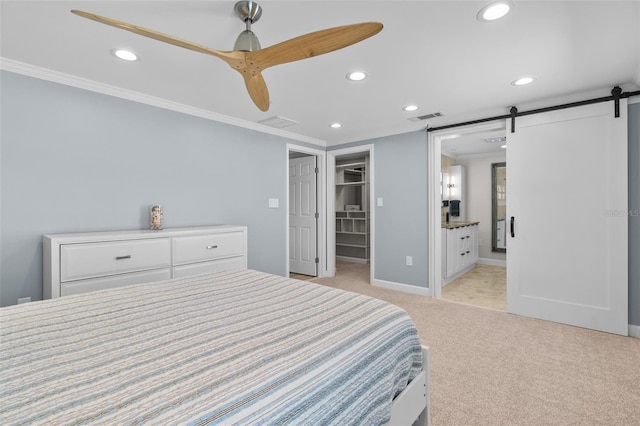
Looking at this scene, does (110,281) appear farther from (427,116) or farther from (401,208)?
(427,116)

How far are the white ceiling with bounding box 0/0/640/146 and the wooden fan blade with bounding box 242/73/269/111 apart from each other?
1.11 feet

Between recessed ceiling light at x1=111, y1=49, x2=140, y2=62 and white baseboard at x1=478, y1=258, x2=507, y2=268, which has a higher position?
recessed ceiling light at x1=111, y1=49, x2=140, y2=62

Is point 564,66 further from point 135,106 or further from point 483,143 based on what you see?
point 135,106

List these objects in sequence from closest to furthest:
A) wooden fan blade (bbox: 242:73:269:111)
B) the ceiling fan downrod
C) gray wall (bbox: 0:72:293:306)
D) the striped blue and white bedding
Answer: the striped blue and white bedding
the ceiling fan downrod
wooden fan blade (bbox: 242:73:269:111)
gray wall (bbox: 0:72:293:306)

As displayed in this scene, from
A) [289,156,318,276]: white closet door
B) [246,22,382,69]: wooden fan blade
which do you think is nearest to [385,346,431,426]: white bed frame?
[246,22,382,69]: wooden fan blade

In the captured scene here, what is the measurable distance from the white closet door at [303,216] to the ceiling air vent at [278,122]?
45.6 inches

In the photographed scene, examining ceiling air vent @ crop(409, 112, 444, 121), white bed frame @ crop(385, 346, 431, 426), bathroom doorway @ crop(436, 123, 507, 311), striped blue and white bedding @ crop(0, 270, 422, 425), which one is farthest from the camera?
bathroom doorway @ crop(436, 123, 507, 311)

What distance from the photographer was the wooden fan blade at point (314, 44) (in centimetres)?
129

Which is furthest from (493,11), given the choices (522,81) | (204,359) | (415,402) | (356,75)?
(204,359)

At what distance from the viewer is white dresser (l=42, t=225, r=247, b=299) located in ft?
7.21

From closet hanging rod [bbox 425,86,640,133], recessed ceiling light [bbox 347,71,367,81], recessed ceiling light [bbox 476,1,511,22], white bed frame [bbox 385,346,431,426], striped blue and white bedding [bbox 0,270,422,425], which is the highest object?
recessed ceiling light [bbox 347,71,367,81]

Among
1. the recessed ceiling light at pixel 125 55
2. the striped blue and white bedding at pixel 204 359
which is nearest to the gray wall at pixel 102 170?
the recessed ceiling light at pixel 125 55

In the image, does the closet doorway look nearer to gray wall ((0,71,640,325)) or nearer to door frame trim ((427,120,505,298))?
gray wall ((0,71,640,325))

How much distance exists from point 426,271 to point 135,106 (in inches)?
154
